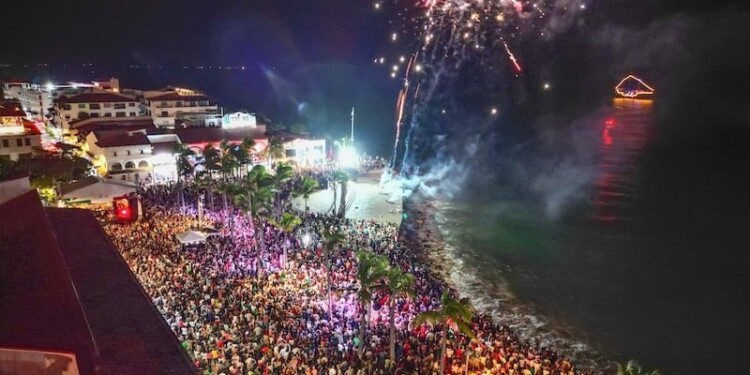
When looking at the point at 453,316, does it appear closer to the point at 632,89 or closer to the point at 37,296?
the point at 37,296

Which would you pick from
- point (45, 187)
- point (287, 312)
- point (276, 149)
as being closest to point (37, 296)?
point (287, 312)

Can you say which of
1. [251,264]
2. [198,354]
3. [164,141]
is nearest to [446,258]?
[251,264]

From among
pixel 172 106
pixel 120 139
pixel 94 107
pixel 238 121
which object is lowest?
pixel 120 139

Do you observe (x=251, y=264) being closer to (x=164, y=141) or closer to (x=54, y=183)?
(x=54, y=183)

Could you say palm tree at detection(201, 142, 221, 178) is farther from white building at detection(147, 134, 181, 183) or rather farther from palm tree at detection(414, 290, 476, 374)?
palm tree at detection(414, 290, 476, 374)

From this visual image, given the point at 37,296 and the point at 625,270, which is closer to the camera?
the point at 37,296

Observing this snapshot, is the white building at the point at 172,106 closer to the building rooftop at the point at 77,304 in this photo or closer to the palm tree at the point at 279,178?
the palm tree at the point at 279,178
